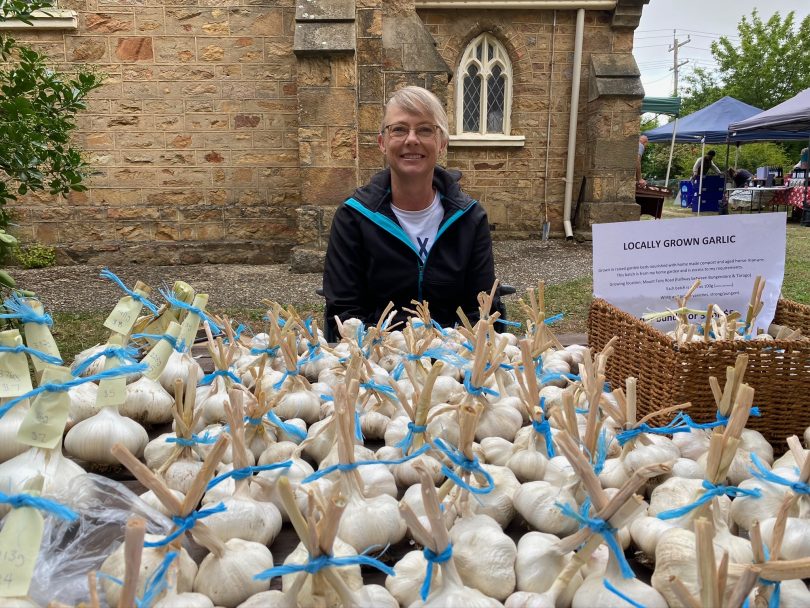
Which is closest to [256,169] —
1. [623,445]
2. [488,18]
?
[488,18]

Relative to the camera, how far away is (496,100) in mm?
8414

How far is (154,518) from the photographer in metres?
0.80

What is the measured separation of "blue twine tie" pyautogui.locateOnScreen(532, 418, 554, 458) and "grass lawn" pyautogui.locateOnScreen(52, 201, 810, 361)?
3413 mm

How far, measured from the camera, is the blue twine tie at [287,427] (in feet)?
3.39

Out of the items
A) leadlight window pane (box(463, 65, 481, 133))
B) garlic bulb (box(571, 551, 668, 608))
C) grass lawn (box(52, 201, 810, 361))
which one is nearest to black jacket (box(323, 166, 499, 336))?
garlic bulb (box(571, 551, 668, 608))

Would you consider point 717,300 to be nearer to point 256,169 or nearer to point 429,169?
point 429,169

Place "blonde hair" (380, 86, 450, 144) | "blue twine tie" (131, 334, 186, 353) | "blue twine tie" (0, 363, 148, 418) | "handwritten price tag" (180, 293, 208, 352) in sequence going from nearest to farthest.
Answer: "blue twine tie" (0, 363, 148, 418) < "blue twine tie" (131, 334, 186, 353) < "handwritten price tag" (180, 293, 208, 352) < "blonde hair" (380, 86, 450, 144)

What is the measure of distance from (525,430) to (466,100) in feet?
26.3

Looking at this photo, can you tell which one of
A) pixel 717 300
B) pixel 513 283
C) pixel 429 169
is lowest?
pixel 513 283

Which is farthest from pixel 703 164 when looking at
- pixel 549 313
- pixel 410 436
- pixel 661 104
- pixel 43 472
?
pixel 43 472

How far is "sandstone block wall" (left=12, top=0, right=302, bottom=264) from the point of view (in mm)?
6309

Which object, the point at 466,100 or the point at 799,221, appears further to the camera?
the point at 799,221

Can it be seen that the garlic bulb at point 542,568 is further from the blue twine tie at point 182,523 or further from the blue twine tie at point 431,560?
Answer: the blue twine tie at point 182,523

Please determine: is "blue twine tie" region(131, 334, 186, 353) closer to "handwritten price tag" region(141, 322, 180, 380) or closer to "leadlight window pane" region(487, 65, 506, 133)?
"handwritten price tag" region(141, 322, 180, 380)
